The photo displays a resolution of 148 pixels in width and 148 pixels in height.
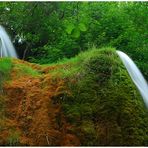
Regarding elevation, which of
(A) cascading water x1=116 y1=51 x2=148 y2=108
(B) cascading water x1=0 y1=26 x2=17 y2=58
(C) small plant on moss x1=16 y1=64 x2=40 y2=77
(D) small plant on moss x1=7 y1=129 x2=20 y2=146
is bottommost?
(D) small plant on moss x1=7 y1=129 x2=20 y2=146

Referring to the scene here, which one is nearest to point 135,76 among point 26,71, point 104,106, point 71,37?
point 104,106

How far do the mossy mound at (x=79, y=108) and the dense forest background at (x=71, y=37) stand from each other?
2.97 meters

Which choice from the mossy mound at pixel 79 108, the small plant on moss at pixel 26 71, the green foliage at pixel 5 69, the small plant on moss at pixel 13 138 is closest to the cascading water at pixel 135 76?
the mossy mound at pixel 79 108

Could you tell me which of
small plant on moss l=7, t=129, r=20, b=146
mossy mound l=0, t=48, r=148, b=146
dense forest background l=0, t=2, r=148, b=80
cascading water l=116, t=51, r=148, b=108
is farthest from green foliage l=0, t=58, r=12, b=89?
dense forest background l=0, t=2, r=148, b=80

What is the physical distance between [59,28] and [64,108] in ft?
13.8

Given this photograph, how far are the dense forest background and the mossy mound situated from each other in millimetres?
2968

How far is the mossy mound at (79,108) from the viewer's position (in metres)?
5.43

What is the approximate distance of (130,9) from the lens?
10.2m

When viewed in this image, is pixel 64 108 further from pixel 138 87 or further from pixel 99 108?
pixel 138 87

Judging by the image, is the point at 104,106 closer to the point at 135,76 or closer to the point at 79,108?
the point at 79,108

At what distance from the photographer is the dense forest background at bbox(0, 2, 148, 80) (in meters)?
9.07

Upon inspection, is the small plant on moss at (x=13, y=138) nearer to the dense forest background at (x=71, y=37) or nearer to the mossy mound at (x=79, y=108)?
the mossy mound at (x=79, y=108)

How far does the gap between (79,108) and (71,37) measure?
337 centimetres

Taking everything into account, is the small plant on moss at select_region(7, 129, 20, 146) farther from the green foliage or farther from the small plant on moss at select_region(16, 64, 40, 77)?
the small plant on moss at select_region(16, 64, 40, 77)
